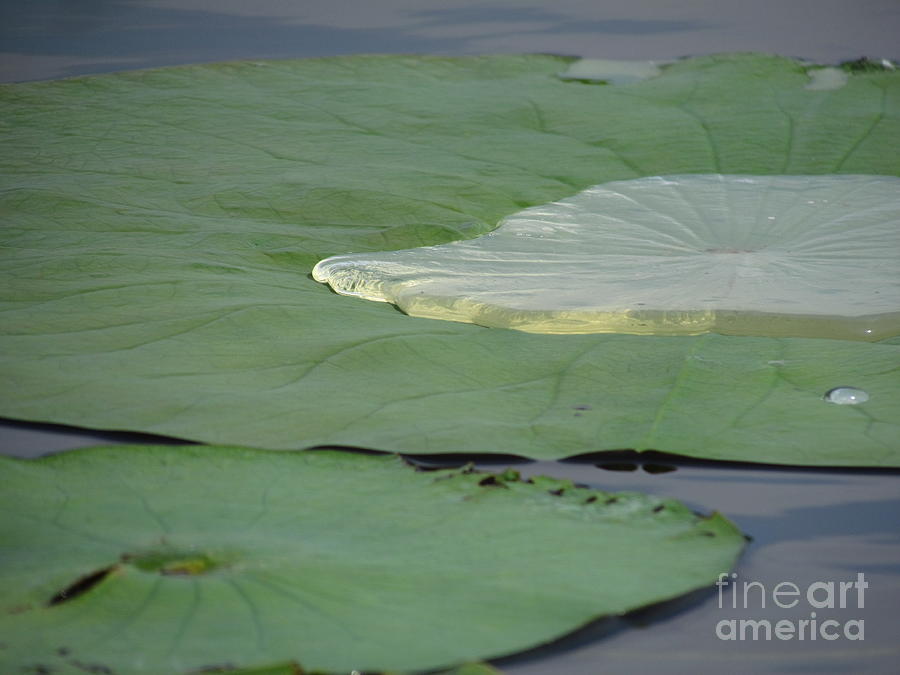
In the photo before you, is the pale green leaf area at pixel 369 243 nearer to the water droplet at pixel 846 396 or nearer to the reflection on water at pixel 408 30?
the water droplet at pixel 846 396

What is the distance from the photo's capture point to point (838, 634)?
3.45ft

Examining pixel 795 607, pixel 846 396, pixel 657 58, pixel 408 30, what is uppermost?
pixel 408 30

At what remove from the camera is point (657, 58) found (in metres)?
4.02

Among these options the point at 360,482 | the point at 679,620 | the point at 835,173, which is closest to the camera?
the point at 679,620

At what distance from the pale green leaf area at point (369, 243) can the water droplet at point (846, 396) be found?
16 millimetres

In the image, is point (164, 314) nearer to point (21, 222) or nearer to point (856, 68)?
point (21, 222)

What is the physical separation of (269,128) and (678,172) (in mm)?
1104

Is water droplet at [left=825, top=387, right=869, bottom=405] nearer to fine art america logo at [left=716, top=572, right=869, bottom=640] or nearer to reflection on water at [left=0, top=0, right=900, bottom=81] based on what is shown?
fine art america logo at [left=716, top=572, right=869, bottom=640]

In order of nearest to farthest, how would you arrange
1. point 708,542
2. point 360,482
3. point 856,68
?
1. point 708,542
2. point 360,482
3. point 856,68

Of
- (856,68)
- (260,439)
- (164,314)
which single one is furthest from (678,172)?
(260,439)

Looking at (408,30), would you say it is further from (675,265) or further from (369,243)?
(675,265)

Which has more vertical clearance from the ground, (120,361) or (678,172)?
(678,172)

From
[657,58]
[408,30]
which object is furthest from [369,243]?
[408,30]

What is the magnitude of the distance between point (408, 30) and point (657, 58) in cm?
113
